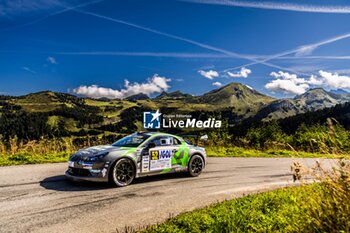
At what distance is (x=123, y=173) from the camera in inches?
376

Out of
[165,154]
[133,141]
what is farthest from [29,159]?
[165,154]

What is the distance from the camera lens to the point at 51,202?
7.45m

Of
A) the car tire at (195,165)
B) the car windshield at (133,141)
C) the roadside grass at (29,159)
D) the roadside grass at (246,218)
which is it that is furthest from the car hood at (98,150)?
the roadside grass at (29,159)

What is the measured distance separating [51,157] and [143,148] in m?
6.46

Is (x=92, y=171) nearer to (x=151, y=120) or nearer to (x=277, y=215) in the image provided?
(x=277, y=215)

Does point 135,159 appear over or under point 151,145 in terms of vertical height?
under

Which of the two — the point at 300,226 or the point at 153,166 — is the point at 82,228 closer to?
the point at 300,226

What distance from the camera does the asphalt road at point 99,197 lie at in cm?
622

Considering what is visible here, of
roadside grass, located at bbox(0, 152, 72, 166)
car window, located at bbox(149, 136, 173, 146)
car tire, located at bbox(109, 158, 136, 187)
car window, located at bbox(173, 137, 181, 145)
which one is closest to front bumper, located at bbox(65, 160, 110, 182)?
car tire, located at bbox(109, 158, 136, 187)

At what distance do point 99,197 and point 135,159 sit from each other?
1.98m

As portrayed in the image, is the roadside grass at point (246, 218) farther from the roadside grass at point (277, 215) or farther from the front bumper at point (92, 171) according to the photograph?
the front bumper at point (92, 171)

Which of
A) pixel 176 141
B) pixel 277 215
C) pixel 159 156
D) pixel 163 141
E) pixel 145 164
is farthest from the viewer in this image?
pixel 176 141

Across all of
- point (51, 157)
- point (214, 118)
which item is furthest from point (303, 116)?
point (51, 157)

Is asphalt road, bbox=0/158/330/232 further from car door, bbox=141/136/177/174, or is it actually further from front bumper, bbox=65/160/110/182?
car door, bbox=141/136/177/174
